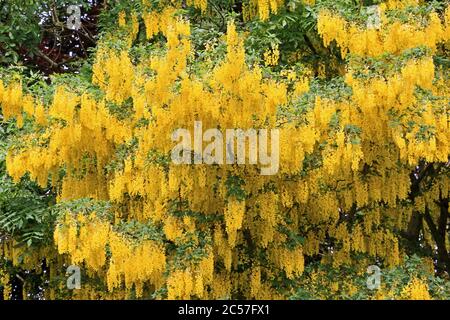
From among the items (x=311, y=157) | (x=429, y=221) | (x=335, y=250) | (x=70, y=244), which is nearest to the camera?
(x=70, y=244)

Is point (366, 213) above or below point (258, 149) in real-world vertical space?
below

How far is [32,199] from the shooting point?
34.3 feet

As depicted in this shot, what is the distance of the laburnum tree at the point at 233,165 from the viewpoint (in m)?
9.02

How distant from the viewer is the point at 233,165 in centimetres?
940

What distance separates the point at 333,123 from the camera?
9398 millimetres

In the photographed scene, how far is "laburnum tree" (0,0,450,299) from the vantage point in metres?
9.02

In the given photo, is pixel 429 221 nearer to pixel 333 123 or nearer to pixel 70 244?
pixel 333 123
